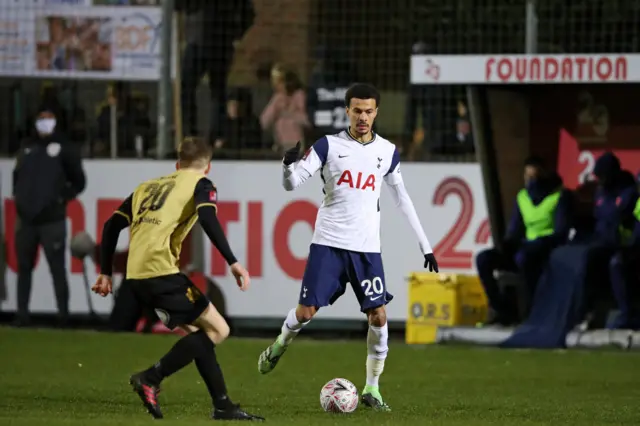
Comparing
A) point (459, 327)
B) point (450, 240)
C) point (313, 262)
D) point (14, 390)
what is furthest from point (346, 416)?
point (450, 240)

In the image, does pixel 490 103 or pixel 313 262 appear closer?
pixel 313 262

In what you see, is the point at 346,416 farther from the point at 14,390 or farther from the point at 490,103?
the point at 490,103

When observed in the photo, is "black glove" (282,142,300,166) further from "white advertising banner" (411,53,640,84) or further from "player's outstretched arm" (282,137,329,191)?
"white advertising banner" (411,53,640,84)

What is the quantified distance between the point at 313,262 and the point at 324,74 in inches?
300

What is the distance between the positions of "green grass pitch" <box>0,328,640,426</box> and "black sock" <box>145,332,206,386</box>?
26 centimetres

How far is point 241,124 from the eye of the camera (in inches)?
719

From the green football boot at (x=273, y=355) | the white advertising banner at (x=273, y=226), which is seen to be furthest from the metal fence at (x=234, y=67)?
the green football boot at (x=273, y=355)

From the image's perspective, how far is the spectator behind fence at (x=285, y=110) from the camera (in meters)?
18.0

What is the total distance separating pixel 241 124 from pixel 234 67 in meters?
0.65

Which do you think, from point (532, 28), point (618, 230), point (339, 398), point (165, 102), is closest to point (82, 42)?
point (165, 102)

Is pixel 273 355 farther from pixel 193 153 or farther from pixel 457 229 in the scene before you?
pixel 457 229

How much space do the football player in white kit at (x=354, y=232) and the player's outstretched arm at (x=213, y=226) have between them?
4.12ft

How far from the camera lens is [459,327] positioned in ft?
53.5

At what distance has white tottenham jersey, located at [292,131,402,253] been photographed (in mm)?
10461
